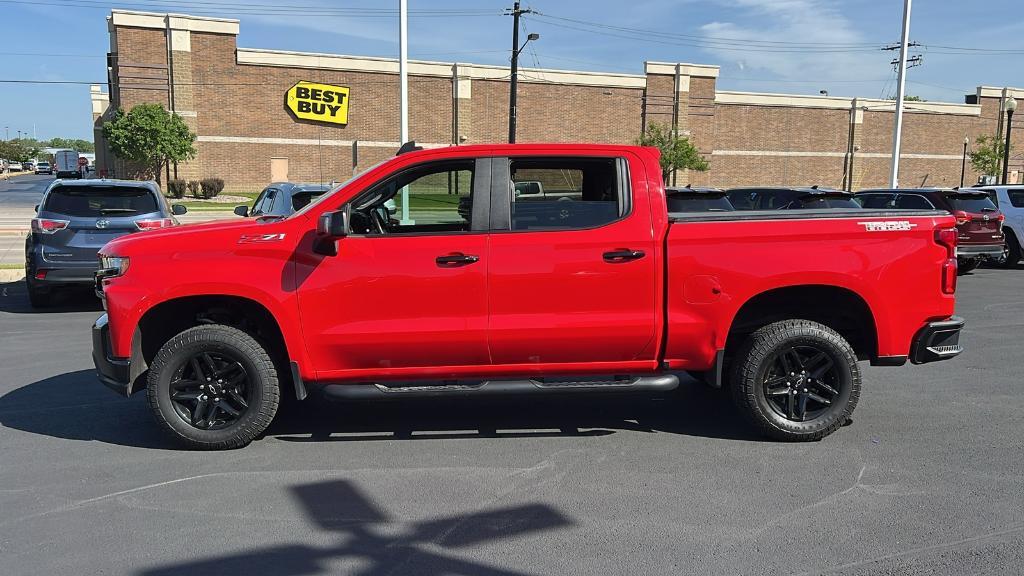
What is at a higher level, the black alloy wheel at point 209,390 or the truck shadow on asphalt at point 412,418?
the black alloy wheel at point 209,390

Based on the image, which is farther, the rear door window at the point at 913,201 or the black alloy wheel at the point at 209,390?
the rear door window at the point at 913,201

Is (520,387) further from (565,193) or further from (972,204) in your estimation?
(972,204)

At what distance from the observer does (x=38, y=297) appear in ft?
35.0

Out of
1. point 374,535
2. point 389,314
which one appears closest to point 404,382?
point 389,314

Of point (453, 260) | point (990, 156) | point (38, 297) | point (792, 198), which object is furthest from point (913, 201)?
point (990, 156)

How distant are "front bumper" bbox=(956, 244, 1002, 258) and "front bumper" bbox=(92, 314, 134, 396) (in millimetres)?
14241

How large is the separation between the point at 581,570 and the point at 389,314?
2124mm

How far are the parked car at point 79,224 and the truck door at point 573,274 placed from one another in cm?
674

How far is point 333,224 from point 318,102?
4292cm

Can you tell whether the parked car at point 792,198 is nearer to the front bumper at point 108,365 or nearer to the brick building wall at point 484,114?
the front bumper at point 108,365

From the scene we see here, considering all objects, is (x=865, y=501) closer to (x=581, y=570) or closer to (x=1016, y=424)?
(x=581, y=570)

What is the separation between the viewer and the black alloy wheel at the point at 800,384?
528cm

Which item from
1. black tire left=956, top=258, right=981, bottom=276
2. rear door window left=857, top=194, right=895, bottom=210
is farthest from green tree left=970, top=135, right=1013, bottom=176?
rear door window left=857, top=194, right=895, bottom=210

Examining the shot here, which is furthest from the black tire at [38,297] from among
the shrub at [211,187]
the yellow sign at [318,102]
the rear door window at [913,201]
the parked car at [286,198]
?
the yellow sign at [318,102]
